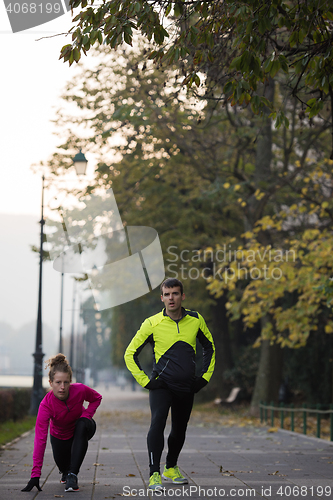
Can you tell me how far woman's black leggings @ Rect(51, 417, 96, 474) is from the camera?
607 cm

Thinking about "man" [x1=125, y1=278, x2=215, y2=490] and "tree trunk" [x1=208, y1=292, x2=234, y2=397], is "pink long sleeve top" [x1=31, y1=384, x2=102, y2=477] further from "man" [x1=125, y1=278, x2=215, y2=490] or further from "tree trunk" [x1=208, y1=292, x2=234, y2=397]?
"tree trunk" [x1=208, y1=292, x2=234, y2=397]

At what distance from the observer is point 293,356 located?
23672 mm

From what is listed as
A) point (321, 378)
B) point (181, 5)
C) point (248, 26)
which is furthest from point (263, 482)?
point (321, 378)

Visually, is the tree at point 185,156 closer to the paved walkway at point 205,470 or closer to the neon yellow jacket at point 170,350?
the paved walkway at point 205,470

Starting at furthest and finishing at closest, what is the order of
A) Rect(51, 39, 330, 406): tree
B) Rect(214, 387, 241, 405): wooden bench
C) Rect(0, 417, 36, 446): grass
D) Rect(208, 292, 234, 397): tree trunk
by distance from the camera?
Rect(208, 292, 234, 397): tree trunk → Rect(214, 387, 241, 405): wooden bench → Rect(51, 39, 330, 406): tree → Rect(0, 417, 36, 446): grass

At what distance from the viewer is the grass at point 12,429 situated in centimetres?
1208

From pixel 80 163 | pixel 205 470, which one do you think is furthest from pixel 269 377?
pixel 205 470

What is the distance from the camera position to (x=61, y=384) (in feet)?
19.6

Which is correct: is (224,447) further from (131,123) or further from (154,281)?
(154,281)

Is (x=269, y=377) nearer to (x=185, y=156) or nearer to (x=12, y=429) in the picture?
(x=185, y=156)

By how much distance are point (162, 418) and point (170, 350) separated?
62cm

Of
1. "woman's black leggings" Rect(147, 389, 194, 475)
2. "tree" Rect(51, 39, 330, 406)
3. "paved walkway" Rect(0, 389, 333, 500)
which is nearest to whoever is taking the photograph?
"paved walkway" Rect(0, 389, 333, 500)

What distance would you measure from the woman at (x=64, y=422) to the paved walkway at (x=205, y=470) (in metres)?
0.22

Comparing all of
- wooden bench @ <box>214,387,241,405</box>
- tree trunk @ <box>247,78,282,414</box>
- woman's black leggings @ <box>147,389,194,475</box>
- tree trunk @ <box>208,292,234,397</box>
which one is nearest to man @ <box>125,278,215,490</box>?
woman's black leggings @ <box>147,389,194,475</box>
